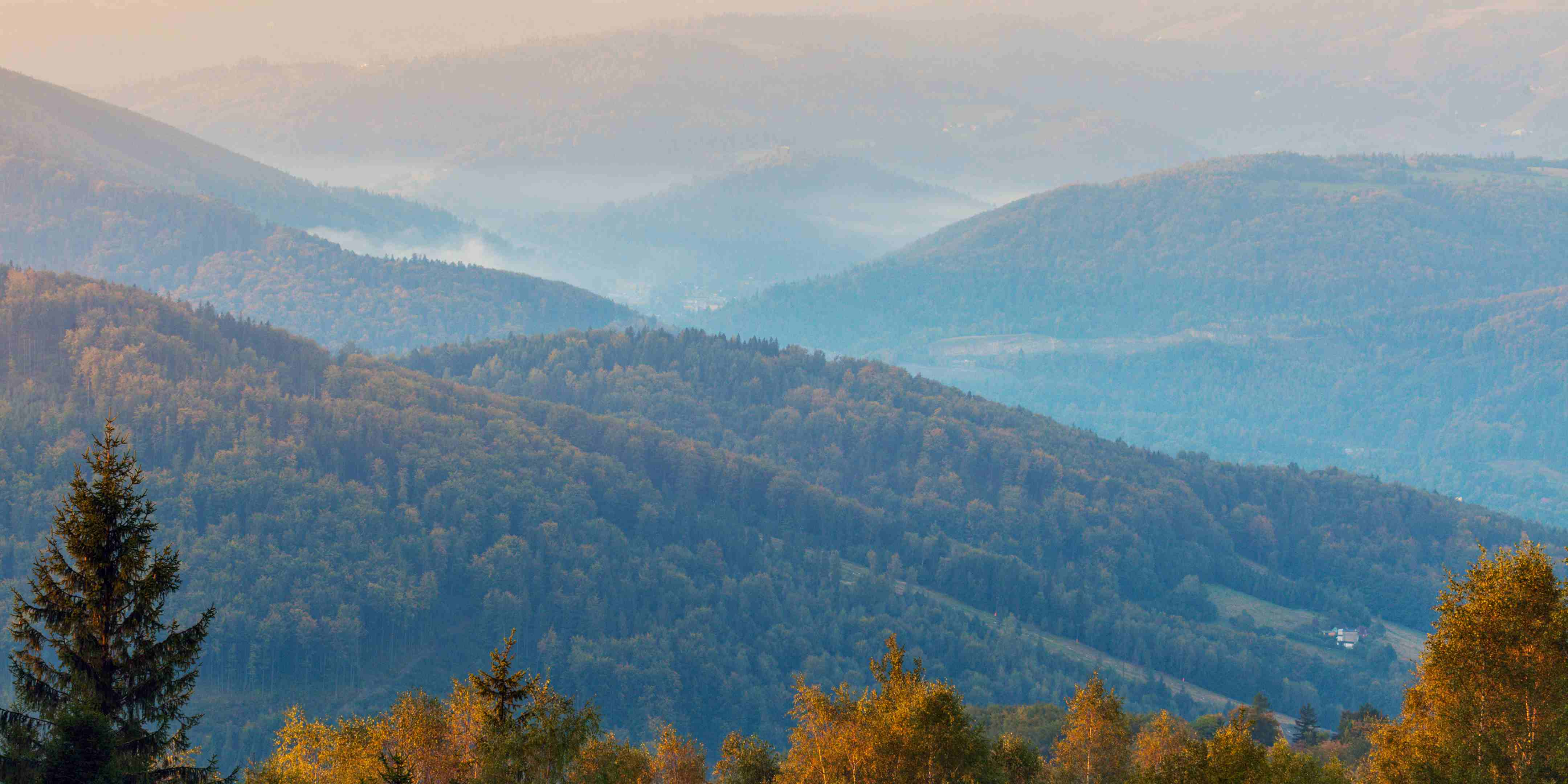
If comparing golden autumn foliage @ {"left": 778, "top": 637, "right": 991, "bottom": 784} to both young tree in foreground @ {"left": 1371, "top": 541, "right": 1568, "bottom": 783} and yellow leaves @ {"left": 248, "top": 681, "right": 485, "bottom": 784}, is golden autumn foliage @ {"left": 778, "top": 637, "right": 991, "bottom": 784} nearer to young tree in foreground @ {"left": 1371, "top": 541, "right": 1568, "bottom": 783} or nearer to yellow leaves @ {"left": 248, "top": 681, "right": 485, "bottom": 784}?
yellow leaves @ {"left": 248, "top": 681, "right": 485, "bottom": 784}

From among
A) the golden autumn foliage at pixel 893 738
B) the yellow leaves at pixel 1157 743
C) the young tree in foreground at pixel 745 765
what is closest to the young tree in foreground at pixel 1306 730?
the yellow leaves at pixel 1157 743

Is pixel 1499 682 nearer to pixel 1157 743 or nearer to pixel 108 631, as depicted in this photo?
pixel 1157 743

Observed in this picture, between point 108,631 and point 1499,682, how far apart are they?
1683 inches

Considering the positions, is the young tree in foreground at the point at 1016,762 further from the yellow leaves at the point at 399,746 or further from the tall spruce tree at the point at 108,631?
the tall spruce tree at the point at 108,631

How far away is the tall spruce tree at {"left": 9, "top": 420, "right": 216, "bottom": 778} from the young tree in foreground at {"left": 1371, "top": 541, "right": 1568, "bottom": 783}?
Answer: 38.8m

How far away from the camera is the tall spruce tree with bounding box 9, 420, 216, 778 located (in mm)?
37219

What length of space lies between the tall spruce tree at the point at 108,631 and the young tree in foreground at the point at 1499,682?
127 ft

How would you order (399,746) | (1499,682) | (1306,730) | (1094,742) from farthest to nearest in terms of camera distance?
(1306,730)
(1094,742)
(399,746)
(1499,682)

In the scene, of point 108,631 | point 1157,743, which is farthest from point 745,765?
point 108,631

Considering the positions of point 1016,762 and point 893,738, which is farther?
point 1016,762

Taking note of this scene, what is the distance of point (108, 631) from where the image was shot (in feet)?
124

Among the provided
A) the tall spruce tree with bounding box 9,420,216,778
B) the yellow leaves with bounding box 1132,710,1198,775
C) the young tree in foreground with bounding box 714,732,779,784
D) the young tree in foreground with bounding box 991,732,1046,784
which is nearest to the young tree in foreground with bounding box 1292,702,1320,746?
the yellow leaves with bounding box 1132,710,1198,775

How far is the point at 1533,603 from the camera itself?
4438 cm

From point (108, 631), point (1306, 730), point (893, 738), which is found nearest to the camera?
point (108, 631)
